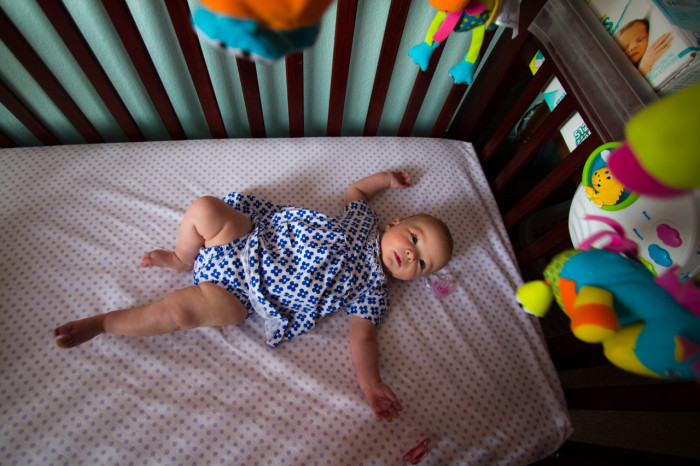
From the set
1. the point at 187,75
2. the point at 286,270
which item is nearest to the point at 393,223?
the point at 286,270

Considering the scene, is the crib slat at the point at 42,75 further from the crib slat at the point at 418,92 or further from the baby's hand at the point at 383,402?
the baby's hand at the point at 383,402

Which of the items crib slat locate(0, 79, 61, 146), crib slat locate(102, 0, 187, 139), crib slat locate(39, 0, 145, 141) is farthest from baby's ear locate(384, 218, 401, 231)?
crib slat locate(0, 79, 61, 146)

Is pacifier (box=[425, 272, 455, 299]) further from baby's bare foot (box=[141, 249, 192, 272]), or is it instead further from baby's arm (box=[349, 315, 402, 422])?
baby's bare foot (box=[141, 249, 192, 272])

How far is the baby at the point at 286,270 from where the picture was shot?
94 centimetres

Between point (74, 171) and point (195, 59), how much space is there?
56 cm

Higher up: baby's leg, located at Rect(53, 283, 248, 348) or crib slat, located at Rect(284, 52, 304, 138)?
crib slat, located at Rect(284, 52, 304, 138)

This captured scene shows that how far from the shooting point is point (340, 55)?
1085 millimetres

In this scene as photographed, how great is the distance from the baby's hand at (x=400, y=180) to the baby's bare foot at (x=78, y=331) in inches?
37.2

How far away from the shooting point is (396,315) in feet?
3.67

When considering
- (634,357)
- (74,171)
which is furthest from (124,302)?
(634,357)

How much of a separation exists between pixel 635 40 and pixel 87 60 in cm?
136

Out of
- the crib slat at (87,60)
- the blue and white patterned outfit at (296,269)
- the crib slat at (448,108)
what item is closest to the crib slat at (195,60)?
the crib slat at (87,60)

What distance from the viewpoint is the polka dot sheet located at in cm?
87

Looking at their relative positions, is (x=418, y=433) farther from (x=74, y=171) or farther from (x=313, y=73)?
(x=74, y=171)
